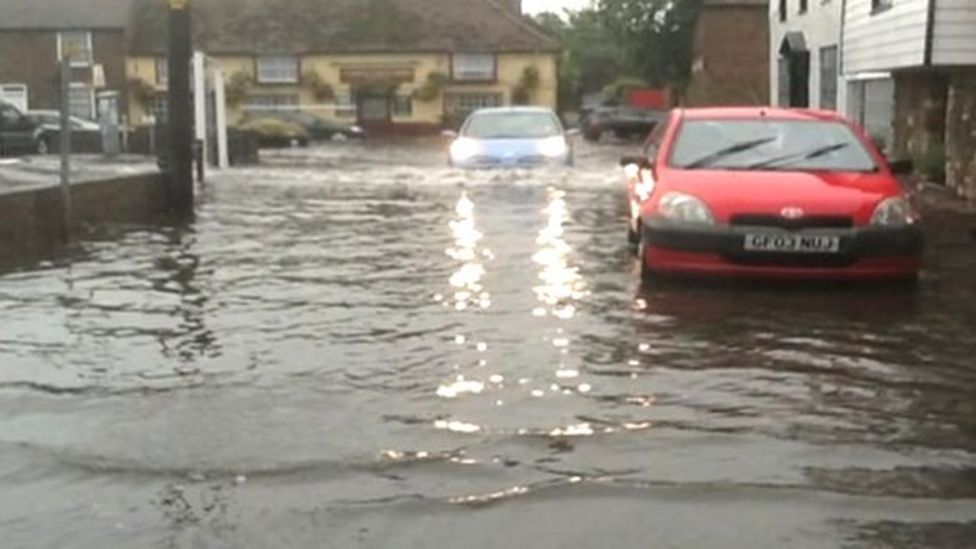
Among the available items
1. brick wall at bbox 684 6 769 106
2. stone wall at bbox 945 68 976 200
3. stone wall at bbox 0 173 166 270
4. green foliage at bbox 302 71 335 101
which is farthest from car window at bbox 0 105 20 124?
green foliage at bbox 302 71 335 101

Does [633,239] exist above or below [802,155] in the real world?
below

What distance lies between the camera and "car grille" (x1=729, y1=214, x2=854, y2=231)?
10.4 meters

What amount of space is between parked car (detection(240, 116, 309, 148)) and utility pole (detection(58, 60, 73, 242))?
33633 mm

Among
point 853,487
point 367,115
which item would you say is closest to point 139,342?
point 853,487

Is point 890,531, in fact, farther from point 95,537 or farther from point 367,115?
point 367,115

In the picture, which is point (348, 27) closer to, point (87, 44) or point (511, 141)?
point (87, 44)

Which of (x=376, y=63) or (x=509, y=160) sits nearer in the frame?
(x=509, y=160)

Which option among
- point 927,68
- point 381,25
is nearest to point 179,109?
point 927,68

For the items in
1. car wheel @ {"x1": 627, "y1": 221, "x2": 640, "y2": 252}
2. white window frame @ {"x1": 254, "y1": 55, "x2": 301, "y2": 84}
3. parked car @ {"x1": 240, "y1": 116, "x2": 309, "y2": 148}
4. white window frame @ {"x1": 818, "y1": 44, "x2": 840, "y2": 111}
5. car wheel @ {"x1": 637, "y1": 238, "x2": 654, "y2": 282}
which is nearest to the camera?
car wheel @ {"x1": 637, "y1": 238, "x2": 654, "y2": 282}

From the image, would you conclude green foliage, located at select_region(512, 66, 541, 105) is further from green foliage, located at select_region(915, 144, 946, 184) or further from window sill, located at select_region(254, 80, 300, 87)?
green foliage, located at select_region(915, 144, 946, 184)

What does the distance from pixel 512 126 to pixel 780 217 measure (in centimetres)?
1480

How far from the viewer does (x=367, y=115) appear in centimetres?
6988

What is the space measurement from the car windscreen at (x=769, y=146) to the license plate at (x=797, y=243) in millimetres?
1053

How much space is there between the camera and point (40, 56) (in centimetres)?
6894
